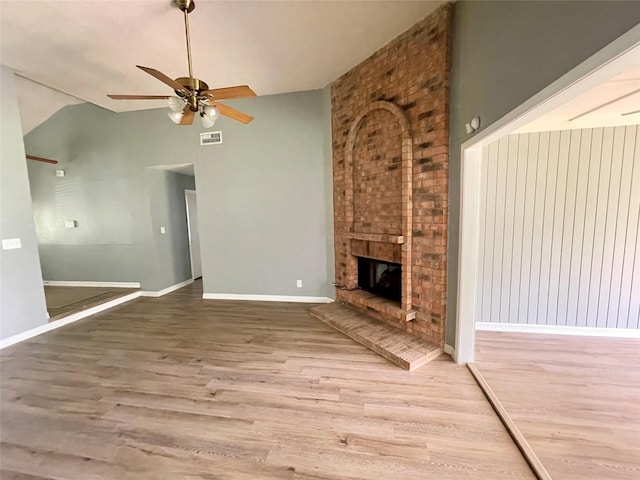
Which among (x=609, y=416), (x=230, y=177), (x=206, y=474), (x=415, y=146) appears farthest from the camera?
(x=230, y=177)

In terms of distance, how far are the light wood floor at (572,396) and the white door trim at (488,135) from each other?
48 cm

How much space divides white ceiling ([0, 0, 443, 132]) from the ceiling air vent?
2.49 ft

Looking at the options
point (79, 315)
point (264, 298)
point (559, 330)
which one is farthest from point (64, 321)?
point (559, 330)

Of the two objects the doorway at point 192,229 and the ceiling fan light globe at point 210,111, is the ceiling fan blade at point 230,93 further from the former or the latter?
the doorway at point 192,229

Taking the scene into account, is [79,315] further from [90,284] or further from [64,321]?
[90,284]

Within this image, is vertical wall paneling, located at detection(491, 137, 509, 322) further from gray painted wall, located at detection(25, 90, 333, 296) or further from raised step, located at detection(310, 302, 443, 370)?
gray painted wall, located at detection(25, 90, 333, 296)

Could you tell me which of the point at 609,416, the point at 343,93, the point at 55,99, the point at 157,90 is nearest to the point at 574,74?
the point at 609,416

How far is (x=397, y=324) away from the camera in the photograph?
9.91 ft

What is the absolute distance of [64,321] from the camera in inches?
145

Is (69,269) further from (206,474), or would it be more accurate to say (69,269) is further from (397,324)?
(397,324)

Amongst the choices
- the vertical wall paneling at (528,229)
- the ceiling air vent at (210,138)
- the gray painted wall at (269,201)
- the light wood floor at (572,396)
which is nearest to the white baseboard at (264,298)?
the gray painted wall at (269,201)

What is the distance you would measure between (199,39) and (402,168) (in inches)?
98.3

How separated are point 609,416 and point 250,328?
330 cm

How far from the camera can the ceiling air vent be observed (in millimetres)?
4297
